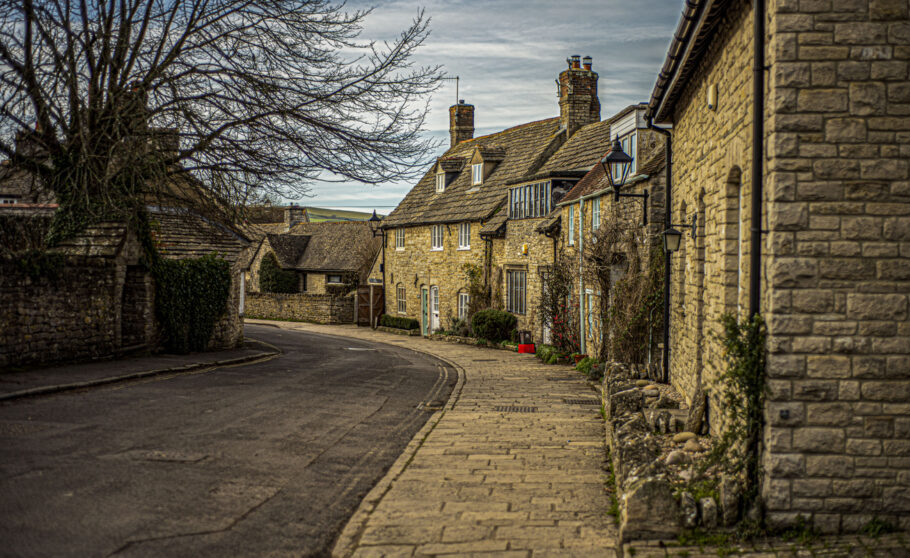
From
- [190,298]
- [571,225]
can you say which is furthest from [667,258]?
[190,298]

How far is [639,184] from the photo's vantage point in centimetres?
1512

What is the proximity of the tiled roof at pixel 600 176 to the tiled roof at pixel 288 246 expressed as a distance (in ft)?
107

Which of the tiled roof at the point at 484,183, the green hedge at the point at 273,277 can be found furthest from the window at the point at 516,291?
the green hedge at the point at 273,277

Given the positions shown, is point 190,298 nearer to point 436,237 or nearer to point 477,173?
point 436,237

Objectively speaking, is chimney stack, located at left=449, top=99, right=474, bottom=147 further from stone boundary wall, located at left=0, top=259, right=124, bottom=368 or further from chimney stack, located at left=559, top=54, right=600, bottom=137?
stone boundary wall, located at left=0, top=259, right=124, bottom=368

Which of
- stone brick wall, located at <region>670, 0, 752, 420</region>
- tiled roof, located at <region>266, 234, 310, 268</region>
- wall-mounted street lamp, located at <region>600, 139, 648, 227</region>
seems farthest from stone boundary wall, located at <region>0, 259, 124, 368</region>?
tiled roof, located at <region>266, 234, 310, 268</region>

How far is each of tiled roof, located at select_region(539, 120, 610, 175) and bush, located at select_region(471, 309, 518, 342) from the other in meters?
5.41

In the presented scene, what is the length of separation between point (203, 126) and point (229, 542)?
1235 centimetres

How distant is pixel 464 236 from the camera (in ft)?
105

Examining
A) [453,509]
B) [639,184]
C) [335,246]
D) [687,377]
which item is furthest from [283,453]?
[335,246]

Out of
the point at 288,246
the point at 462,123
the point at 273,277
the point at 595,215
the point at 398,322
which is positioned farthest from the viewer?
the point at 288,246

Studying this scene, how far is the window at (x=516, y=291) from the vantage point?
27.0 m

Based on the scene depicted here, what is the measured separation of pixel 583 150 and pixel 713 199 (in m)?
18.0

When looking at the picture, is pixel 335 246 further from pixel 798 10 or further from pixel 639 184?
pixel 798 10
